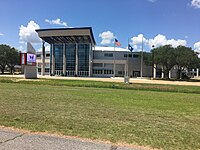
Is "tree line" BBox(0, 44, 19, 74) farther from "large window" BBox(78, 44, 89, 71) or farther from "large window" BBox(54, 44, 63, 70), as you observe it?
"large window" BBox(78, 44, 89, 71)

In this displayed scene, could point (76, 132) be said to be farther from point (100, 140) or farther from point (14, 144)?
point (14, 144)

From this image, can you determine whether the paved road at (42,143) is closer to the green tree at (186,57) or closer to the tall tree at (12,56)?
the green tree at (186,57)

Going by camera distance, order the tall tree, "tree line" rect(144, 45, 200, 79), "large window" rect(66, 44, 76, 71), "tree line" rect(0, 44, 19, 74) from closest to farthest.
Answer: "tree line" rect(144, 45, 200, 79)
"large window" rect(66, 44, 76, 71)
"tree line" rect(0, 44, 19, 74)
the tall tree

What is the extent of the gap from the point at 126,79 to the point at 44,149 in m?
40.1

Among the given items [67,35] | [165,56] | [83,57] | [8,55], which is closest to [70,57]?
[83,57]

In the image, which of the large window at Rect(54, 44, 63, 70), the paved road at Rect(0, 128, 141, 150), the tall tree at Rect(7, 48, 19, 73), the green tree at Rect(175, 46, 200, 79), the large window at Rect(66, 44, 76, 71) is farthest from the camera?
the tall tree at Rect(7, 48, 19, 73)

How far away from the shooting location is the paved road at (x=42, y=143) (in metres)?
5.24

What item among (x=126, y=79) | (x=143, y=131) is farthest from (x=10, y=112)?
(x=126, y=79)

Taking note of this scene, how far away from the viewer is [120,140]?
5957mm

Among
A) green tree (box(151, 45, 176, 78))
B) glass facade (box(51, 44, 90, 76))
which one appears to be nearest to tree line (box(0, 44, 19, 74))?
glass facade (box(51, 44, 90, 76))

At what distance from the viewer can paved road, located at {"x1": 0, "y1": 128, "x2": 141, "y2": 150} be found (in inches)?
206

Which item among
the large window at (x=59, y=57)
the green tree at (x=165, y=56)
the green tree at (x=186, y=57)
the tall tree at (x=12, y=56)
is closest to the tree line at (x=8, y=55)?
the tall tree at (x=12, y=56)

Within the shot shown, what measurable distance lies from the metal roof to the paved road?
7419 cm

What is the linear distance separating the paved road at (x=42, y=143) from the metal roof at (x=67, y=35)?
74.2m
